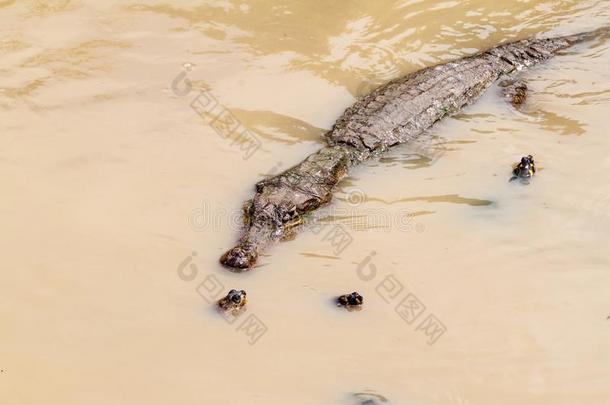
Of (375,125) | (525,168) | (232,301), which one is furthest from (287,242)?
(525,168)

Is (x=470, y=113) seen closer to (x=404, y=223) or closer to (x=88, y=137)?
(x=404, y=223)

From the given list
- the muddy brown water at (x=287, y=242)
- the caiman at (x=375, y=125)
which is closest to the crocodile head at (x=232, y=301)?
the muddy brown water at (x=287, y=242)

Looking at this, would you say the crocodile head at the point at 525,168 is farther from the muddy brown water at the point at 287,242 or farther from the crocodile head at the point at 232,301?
the crocodile head at the point at 232,301

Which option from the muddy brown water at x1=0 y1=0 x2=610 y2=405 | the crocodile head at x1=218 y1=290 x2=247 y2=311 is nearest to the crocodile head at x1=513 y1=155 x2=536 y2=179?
the muddy brown water at x1=0 y1=0 x2=610 y2=405

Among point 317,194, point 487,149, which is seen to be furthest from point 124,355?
point 487,149

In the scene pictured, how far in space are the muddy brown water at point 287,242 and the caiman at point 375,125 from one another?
0.16 meters

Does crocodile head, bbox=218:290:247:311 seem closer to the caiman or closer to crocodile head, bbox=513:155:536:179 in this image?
the caiman

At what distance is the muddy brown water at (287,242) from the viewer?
18.1 feet

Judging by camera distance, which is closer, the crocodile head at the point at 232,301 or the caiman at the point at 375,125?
the crocodile head at the point at 232,301

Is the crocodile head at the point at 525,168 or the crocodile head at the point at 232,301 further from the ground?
the crocodile head at the point at 525,168

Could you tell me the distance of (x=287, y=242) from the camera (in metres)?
6.82

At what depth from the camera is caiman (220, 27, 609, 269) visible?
689cm

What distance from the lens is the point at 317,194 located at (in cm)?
727

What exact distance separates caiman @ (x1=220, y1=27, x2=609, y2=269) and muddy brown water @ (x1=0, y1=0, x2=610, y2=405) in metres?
0.16
